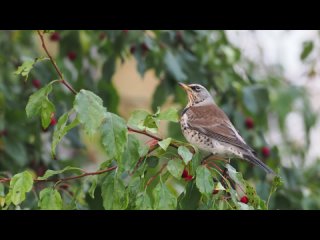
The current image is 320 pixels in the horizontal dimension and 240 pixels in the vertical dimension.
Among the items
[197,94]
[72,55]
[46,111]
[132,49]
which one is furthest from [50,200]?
→ [72,55]

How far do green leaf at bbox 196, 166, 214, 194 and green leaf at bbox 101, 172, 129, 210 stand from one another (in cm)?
31

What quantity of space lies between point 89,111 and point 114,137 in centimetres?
14

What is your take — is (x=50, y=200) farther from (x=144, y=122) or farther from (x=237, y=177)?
(x=237, y=177)

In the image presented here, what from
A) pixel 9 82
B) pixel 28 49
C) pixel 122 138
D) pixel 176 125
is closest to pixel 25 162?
pixel 9 82

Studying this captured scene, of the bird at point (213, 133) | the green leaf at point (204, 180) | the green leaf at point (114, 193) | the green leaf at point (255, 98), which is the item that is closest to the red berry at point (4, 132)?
the bird at point (213, 133)

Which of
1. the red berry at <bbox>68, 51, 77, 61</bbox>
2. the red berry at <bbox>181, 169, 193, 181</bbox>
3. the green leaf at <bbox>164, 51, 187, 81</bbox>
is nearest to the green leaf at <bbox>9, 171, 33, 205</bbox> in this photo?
the red berry at <bbox>181, 169, 193, 181</bbox>

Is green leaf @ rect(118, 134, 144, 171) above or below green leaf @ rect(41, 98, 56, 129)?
below

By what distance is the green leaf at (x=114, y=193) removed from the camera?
2.89 meters

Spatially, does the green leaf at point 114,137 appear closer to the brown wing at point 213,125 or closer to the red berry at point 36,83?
the brown wing at point 213,125

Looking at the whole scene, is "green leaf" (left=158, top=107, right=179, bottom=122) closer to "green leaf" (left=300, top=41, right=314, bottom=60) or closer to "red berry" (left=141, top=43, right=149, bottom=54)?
"red berry" (left=141, top=43, right=149, bottom=54)

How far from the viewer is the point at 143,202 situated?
284 cm

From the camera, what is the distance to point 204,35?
5594mm

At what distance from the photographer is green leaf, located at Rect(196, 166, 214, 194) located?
2.77 meters

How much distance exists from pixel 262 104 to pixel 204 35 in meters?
0.81
